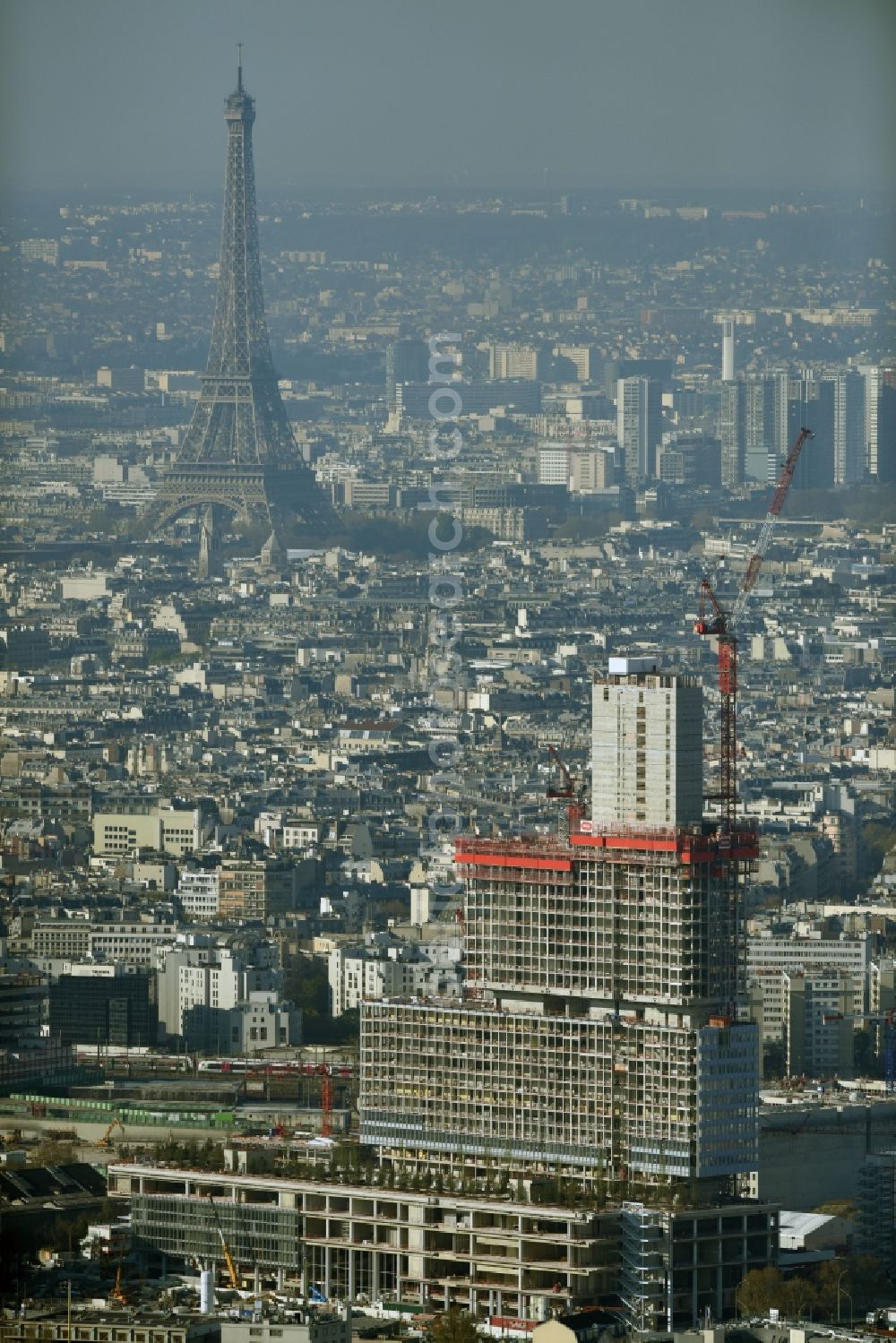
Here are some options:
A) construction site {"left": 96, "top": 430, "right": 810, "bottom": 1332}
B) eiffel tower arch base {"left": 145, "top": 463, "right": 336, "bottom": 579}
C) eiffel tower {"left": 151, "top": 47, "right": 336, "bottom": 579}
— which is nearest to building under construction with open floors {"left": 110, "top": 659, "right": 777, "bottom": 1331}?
construction site {"left": 96, "top": 430, "right": 810, "bottom": 1332}

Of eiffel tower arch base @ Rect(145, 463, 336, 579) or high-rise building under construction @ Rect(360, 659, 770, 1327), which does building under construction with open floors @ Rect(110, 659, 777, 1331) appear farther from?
eiffel tower arch base @ Rect(145, 463, 336, 579)

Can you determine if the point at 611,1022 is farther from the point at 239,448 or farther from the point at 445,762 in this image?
the point at 239,448

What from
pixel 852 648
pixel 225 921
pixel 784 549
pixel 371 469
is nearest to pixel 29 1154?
pixel 225 921

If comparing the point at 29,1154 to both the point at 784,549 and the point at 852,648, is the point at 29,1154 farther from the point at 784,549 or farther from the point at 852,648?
the point at 784,549

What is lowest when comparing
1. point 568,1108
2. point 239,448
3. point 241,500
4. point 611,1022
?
point 568,1108

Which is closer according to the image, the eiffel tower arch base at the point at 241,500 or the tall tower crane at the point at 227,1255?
the tall tower crane at the point at 227,1255

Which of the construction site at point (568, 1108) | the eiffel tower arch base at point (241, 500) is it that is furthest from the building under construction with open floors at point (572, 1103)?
the eiffel tower arch base at point (241, 500)

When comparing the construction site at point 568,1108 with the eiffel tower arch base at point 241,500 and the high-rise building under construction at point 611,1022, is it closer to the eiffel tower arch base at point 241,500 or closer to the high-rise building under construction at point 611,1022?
the high-rise building under construction at point 611,1022

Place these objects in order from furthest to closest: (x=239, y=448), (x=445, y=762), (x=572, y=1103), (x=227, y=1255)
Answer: (x=239, y=448) → (x=445, y=762) → (x=572, y=1103) → (x=227, y=1255)

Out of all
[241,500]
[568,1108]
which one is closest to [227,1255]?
[568,1108]

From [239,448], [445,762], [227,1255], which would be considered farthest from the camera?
[239,448]
